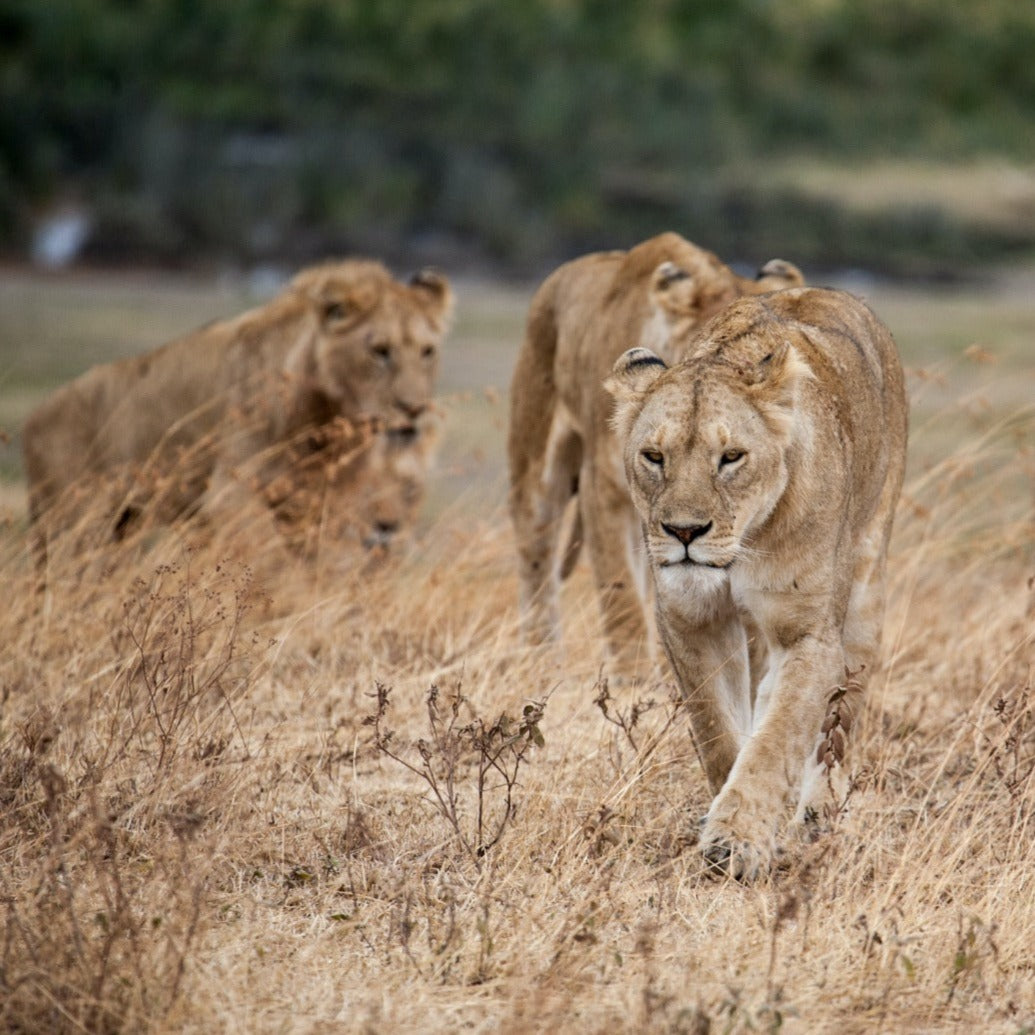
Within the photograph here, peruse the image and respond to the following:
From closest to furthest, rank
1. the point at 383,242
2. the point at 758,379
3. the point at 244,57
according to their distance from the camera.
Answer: the point at 758,379 → the point at 383,242 → the point at 244,57

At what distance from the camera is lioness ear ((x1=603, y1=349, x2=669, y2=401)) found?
451cm

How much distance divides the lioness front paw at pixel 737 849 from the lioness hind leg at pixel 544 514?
2948mm

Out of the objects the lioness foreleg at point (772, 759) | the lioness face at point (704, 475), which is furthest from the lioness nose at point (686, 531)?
the lioness foreleg at point (772, 759)

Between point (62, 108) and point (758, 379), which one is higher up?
point (758, 379)

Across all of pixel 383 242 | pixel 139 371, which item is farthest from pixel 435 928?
pixel 383 242

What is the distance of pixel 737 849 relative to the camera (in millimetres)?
4156

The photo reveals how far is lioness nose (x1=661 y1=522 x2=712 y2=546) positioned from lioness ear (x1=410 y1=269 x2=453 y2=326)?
4.26 m

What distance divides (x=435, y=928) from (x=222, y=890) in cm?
57

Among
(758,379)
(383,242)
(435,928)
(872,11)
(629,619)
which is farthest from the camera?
(872,11)

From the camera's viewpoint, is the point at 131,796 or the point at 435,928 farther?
the point at 131,796

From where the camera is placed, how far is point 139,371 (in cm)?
849

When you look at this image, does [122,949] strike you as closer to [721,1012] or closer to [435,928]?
[435,928]

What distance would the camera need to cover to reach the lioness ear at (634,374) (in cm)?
451

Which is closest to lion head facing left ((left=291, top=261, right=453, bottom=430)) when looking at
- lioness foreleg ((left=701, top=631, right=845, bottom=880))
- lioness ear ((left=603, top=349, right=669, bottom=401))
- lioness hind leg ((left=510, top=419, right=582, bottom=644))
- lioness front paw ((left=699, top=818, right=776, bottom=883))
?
lioness hind leg ((left=510, top=419, right=582, bottom=644))
